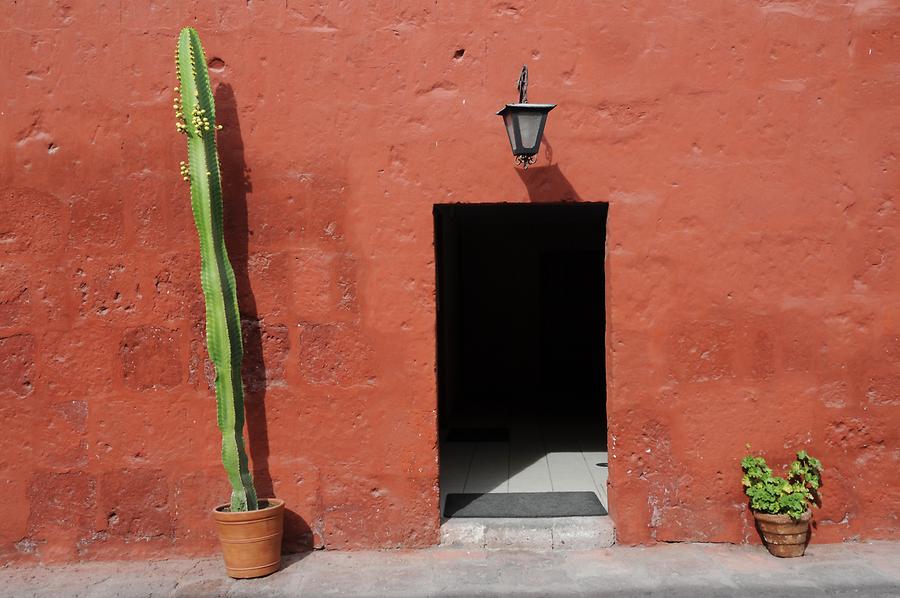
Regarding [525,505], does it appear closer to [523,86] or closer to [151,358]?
[151,358]

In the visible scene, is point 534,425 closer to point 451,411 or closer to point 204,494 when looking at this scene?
point 451,411

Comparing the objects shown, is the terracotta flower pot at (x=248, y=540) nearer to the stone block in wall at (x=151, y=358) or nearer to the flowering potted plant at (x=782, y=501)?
the stone block in wall at (x=151, y=358)

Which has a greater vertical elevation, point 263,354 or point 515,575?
point 263,354

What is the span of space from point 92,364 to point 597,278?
7026mm

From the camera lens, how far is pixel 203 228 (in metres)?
4.35

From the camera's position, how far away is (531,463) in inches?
239

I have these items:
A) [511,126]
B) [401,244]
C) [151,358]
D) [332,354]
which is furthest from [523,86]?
[151,358]

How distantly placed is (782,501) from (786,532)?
17 centimetres

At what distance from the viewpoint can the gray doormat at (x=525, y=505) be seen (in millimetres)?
4840

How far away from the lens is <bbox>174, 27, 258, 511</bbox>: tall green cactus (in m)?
4.31

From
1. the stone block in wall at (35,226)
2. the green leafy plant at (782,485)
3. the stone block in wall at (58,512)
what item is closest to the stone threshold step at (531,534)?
the green leafy plant at (782,485)

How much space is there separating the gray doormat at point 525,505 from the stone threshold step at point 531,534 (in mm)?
130

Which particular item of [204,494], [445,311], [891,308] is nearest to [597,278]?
[445,311]

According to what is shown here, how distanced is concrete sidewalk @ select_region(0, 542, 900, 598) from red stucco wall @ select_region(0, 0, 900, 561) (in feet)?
0.46
